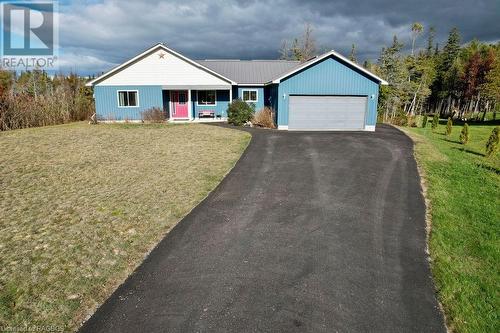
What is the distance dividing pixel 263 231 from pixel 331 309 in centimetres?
256

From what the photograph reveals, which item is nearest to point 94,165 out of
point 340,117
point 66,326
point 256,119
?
point 66,326

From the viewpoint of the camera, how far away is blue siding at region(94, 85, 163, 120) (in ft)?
82.6

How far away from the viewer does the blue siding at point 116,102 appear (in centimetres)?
2517

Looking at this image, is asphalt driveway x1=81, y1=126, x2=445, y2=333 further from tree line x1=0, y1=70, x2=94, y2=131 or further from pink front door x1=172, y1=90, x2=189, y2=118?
tree line x1=0, y1=70, x2=94, y2=131

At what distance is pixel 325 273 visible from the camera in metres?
5.11

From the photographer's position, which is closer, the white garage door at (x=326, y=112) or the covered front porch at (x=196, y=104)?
the white garage door at (x=326, y=112)

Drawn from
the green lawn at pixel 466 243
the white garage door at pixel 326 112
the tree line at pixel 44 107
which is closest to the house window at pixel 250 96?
the white garage door at pixel 326 112

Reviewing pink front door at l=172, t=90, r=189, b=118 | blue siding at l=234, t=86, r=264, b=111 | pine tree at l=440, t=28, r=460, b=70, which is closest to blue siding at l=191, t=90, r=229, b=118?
pink front door at l=172, t=90, r=189, b=118

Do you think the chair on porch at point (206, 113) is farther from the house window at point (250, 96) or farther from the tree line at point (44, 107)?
the tree line at point (44, 107)

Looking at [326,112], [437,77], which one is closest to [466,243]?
[326,112]

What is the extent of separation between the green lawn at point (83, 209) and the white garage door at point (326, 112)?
675 centimetres

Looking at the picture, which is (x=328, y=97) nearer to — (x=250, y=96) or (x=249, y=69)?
(x=250, y=96)

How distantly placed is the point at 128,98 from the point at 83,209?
1986cm

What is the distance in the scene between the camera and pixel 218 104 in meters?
26.9
